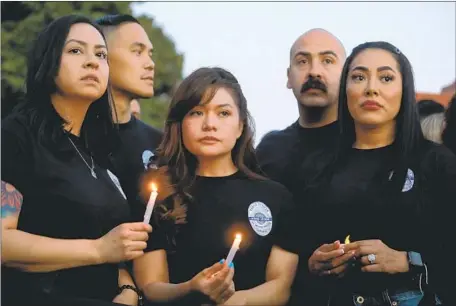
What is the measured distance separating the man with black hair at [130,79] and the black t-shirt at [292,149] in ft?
2.41

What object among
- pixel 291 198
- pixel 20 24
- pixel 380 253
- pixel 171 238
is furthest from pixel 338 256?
pixel 20 24

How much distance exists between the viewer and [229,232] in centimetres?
449

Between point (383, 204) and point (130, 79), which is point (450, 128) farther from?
point (130, 79)

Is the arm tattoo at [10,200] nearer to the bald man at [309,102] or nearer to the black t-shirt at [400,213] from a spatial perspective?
the black t-shirt at [400,213]

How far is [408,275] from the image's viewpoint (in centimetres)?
439

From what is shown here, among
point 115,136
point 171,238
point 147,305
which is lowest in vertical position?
point 147,305

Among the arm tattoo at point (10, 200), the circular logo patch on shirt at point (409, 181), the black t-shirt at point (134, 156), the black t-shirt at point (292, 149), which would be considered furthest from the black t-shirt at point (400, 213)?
the arm tattoo at point (10, 200)

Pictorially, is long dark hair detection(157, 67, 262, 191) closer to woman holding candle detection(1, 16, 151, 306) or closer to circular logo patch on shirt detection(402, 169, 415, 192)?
woman holding candle detection(1, 16, 151, 306)

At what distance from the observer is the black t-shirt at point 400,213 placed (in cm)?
443

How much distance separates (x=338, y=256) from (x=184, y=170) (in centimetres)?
97

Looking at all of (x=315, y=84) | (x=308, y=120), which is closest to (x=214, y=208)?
(x=308, y=120)

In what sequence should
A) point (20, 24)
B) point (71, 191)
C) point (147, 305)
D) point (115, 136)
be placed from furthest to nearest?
point (20, 24)
point (115, 136)
point (147, 305)
point (71, 191)

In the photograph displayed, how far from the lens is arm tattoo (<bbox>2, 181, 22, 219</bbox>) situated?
4.05 m

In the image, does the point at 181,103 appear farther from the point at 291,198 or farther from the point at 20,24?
the point at 20,24
